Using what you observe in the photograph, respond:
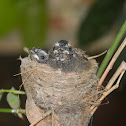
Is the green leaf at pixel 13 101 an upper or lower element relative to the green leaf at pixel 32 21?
lower

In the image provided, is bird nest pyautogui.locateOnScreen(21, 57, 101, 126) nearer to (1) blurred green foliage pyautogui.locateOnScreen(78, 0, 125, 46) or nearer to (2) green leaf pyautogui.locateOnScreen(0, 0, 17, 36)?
(1) blurred green foliage pyautogui.locateOnScreen(78, 0, 125, 46)

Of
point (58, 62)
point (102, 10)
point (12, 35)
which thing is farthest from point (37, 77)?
point (12, 35)

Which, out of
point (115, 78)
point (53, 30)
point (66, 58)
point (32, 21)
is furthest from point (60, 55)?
point (53, 30)

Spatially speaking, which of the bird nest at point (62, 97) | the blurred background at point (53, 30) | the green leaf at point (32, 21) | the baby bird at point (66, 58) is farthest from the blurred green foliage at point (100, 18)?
the bird nest at point (62, 97)

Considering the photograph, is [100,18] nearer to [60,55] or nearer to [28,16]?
[60,55]

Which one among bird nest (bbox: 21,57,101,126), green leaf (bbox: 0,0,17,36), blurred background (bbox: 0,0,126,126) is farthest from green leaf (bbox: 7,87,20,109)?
green leaf (bbox: 0,0,17,36)

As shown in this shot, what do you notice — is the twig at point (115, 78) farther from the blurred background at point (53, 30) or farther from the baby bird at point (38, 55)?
the blurred background at point (53, 30)

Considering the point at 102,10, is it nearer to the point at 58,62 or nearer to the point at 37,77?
the point at 58,62
